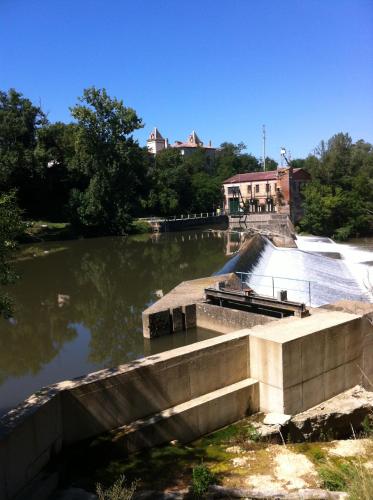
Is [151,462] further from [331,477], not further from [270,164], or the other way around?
[270,164]

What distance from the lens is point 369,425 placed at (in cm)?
950

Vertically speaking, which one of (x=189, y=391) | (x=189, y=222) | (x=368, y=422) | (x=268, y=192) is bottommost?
(x=368, y=422)

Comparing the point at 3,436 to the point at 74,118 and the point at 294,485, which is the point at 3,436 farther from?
the point at 74,118

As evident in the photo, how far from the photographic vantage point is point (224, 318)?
54.1 feet

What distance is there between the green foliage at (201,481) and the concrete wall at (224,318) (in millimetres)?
9640

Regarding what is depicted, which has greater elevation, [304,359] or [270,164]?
[270,164]

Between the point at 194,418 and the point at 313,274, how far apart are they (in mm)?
20180

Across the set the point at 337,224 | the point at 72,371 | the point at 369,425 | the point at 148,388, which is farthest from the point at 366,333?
the point at 337,224

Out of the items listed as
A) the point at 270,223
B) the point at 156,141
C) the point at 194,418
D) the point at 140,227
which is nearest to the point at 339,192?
the point at 270,223

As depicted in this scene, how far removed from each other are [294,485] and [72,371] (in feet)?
30.4

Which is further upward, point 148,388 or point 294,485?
point 148,388

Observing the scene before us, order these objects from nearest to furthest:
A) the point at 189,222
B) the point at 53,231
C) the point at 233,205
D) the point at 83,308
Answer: the point at 83,308
the point at 53,231
the point at 189,222
the point at 233,205

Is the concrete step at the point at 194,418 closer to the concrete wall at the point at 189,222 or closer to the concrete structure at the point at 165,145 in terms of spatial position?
the concrete wall at the point at 189,222

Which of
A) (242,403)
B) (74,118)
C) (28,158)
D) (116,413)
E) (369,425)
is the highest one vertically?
(74,118)
